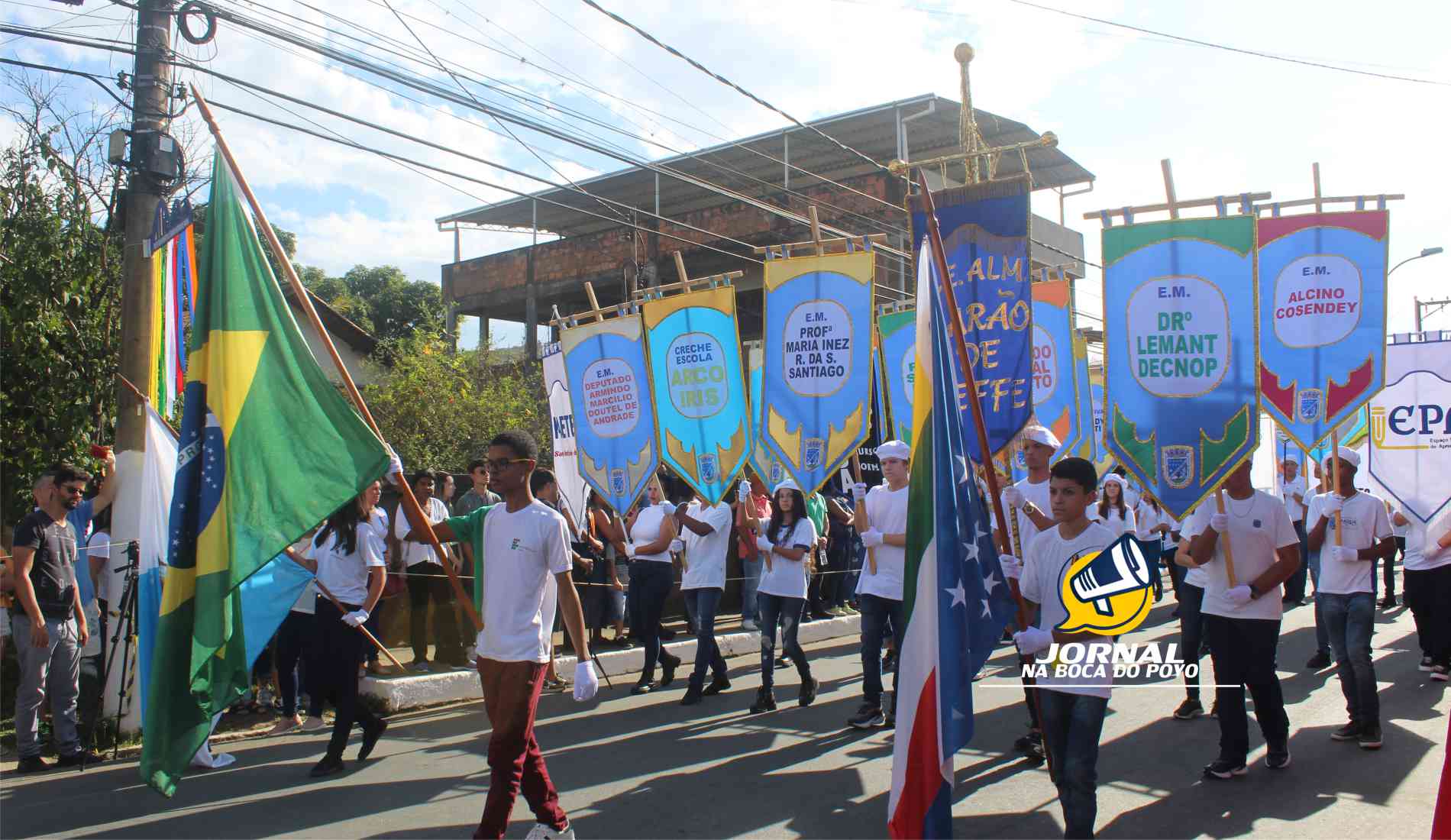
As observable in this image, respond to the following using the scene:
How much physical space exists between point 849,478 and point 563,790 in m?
7.55

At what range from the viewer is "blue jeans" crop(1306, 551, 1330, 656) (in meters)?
7.54

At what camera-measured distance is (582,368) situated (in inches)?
459

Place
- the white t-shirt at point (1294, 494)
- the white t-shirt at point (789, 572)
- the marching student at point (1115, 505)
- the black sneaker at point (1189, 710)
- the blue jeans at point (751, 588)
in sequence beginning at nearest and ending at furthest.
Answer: the black sneaker at point (1189, 710) < the white t-shirt at point (789, 572) < the blue jeans at point (751, 588) < the marching student at point (1115, 505) < the white t-shirt at point (1294, 494)

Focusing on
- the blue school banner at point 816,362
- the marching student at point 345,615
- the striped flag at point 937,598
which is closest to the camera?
the striped flag at point 937,598

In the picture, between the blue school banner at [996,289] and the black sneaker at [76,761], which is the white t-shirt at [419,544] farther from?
the blue school banner at [996,289]

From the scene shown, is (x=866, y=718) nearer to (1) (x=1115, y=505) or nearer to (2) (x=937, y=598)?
(2) (x=937, y=598)

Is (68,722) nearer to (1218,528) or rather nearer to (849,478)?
(1218,528)

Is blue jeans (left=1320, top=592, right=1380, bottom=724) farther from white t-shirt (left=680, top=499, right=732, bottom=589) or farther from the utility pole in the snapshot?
the utility pole

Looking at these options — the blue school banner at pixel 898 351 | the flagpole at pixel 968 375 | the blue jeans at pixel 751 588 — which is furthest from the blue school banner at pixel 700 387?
the flagpole at pixel 968 375

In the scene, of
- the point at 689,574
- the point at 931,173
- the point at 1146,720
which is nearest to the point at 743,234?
the point at 931,173

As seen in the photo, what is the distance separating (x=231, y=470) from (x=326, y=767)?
2348 millimetres

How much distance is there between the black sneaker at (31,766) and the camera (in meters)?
6.90

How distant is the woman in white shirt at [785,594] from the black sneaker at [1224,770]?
10.5 feet

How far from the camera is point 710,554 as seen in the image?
9.02 meters
